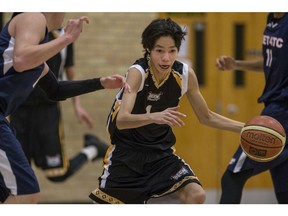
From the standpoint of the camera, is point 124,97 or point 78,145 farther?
point 78,145

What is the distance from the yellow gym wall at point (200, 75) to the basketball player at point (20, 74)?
3167 millimetres

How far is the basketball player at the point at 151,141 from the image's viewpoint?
4363 millimetres

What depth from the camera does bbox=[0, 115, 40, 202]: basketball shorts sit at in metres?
3.99

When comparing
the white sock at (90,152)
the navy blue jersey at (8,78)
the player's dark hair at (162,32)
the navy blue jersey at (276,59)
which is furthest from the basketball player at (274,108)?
the white sock at (90,152)

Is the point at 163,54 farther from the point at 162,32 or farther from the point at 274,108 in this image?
the point at 274,108

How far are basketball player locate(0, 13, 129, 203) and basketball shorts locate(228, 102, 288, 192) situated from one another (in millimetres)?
1135

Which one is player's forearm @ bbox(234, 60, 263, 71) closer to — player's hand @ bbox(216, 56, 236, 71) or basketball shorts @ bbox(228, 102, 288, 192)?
player's hand @ bbox(216, 56, 236, 71)

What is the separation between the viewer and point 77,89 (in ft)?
14.8

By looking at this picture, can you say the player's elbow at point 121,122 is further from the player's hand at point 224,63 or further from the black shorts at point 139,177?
the player's hand at point 224,63

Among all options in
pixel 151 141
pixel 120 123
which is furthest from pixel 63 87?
pixel 151 141

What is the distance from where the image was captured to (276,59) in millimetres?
4859

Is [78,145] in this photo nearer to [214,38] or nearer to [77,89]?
[214,38]
